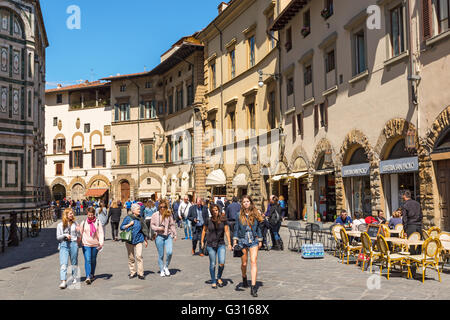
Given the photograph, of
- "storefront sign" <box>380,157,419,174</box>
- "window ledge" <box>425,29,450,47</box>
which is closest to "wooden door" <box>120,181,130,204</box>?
"storefront sign" <box>380,157,419,174</box>

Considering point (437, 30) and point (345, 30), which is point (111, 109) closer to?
point (345, 30)

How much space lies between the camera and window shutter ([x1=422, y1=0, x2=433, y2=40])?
569 inches

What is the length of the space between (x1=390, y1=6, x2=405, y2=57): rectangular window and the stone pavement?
7192 mm

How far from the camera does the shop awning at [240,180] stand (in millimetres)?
31989

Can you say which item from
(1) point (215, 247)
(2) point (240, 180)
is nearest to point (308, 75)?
(2) point (240, 180)

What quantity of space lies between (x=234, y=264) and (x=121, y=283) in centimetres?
343

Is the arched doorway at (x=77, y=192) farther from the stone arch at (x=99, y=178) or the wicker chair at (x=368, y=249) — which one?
the wicker chair at (x=368, y=249)

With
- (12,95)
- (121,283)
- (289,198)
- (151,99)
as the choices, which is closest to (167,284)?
(121,283)

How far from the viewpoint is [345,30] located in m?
20.1

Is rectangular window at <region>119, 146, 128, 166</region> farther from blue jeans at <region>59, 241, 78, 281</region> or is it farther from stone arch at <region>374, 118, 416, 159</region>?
blue jeans at <region>59, 241, 78, 281</region>

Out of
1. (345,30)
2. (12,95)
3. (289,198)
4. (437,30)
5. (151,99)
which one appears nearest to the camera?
(437,30)

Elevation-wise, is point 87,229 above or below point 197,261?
above

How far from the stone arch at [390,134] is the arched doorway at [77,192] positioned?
4309 centimetres
